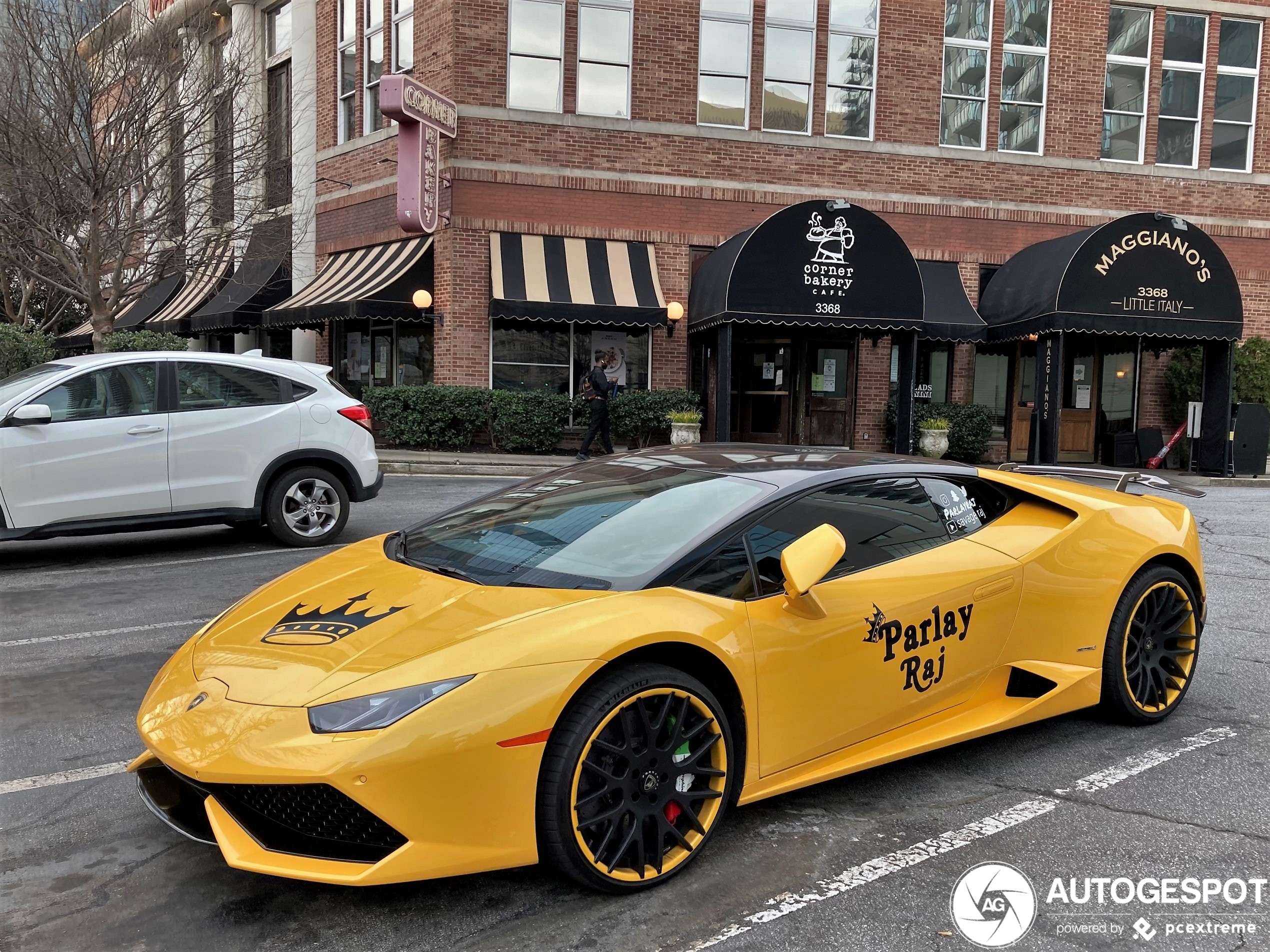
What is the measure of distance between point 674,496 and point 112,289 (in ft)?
52.3

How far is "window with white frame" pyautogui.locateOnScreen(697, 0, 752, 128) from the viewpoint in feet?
59.7

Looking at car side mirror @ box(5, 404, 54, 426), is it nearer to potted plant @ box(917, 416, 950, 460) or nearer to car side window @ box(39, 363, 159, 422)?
car side window @ box(39, 363, 159, 422)

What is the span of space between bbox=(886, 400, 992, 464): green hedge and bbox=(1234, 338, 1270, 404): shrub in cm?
502

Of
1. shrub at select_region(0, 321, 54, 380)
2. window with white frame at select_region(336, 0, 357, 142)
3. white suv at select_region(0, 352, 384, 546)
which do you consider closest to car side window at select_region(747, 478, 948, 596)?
white suv at select_region(0, 352, 384, 546)

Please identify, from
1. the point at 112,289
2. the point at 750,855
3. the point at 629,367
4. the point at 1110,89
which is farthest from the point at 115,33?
the point at 1110,89

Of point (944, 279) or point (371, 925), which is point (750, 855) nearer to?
point (371, 925)

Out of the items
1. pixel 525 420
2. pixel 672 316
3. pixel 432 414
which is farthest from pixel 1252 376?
pixel 432 414

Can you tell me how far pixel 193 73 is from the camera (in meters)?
16.0

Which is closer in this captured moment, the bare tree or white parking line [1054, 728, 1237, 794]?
white parking line [1054, 728, 1237, 794]

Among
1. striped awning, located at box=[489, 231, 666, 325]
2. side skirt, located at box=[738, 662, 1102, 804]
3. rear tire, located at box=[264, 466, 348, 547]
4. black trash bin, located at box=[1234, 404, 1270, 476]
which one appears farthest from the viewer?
black trash bin, located at box=[1234, 404, 1270, 476]

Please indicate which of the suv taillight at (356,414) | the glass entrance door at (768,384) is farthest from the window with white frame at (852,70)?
the suv taillight at (356,414)

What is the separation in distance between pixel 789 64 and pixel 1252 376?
1118 centimetres

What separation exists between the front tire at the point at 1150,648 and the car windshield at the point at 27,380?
7.36 m

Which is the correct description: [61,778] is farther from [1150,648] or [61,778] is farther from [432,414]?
[432,414]
